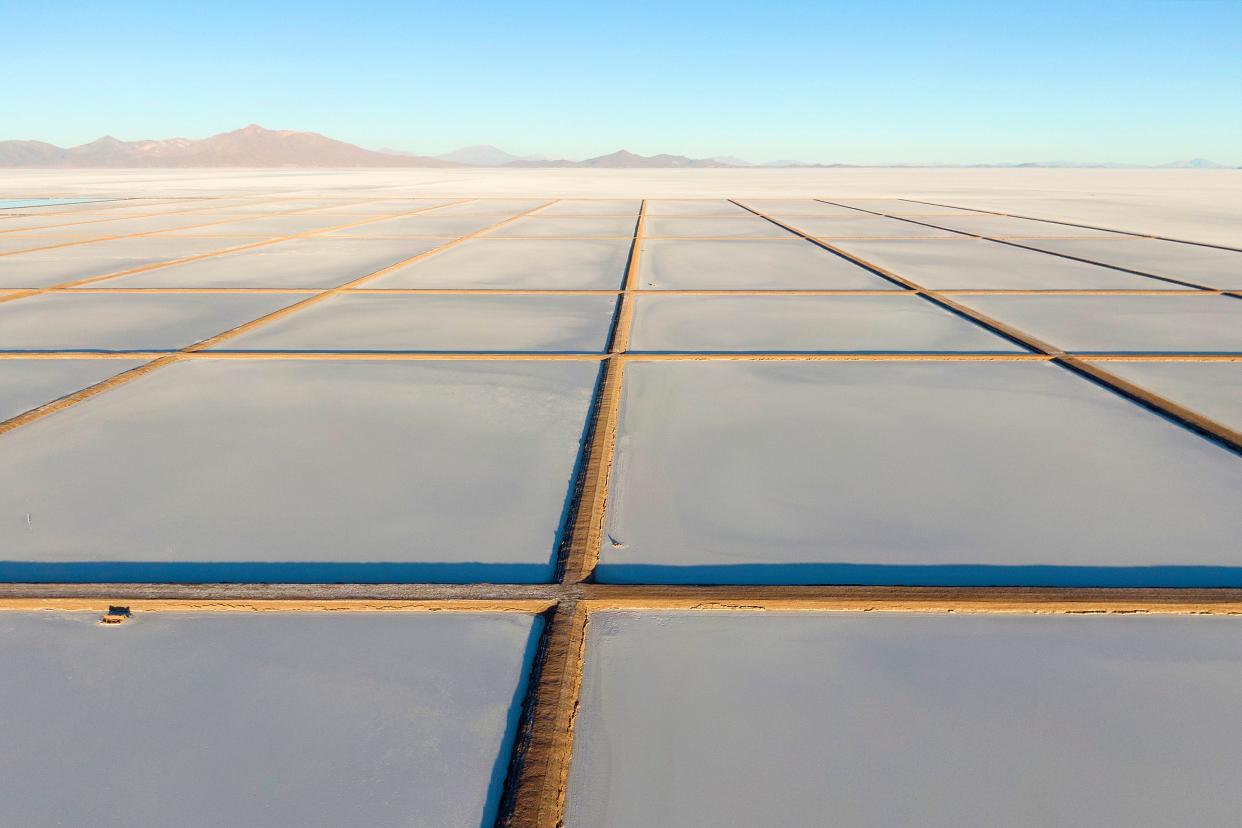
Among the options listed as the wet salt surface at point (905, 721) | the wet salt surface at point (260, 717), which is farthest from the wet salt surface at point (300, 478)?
the wet salt surface at point (905, 721)

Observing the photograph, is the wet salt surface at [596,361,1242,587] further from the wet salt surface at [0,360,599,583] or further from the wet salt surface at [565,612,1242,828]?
the wet salt surface at [0,360,599,583]

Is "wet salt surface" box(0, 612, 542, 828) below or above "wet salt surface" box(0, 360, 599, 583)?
below

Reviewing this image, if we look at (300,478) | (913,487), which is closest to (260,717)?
(300,478)

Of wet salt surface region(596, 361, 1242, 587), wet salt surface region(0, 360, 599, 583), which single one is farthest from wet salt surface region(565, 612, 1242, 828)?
wet salt surface region(0, 360, 599, 583)

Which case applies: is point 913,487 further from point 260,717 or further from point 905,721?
point 260,717

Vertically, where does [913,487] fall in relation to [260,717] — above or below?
above

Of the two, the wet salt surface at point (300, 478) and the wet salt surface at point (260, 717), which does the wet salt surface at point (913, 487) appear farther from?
the wet salt surface at point (260, 717)

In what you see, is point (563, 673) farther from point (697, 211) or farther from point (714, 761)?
point (697, 211)

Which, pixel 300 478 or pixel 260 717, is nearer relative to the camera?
pixel 260 717

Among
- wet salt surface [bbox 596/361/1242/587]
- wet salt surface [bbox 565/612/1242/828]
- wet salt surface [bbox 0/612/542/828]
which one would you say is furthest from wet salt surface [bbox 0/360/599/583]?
wet salt surface [bbox 565/612/1242/828]

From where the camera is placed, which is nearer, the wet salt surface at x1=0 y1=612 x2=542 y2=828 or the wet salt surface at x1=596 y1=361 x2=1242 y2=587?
the wet salt surface at x1=0 y1=612 x2=542 y2=828

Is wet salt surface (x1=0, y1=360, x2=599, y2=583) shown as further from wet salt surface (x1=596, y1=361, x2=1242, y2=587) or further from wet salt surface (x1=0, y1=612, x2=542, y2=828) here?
wet salt surface (x1=596, y1=361, x2=1242, y2=587)
